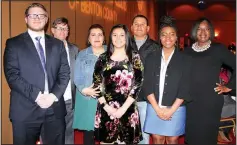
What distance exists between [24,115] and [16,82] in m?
0.35

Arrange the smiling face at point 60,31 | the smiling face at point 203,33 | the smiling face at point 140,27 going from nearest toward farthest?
1. the smiling face at point 203,33
2. the smiling face at point 140,27
3. the smiling face at point 60,31

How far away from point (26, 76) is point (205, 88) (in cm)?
199

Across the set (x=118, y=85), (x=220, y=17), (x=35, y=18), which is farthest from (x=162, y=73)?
(x=220, y=17)

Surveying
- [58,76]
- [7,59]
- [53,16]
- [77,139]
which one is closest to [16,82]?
[7,59]

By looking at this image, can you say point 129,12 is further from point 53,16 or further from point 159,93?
point 159,93

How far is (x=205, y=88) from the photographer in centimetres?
342

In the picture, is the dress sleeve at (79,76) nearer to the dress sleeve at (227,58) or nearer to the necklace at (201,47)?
the necklace at (201,47)

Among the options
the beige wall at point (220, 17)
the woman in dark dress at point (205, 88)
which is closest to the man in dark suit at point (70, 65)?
the woman in dark dress at point (205, 88)

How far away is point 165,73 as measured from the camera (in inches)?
127

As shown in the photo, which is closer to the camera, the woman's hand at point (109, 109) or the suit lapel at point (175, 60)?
the woman's hand at point (109, 109)

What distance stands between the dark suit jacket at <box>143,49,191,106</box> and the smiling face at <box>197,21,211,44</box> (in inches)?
16.6

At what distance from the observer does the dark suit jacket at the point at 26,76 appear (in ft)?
9.59

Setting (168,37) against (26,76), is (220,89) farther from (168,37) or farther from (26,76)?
(26,76)

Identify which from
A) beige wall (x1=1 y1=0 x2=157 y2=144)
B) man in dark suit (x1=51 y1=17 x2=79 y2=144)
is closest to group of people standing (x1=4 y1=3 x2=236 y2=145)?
man in dark suit (x1=51 y1=17 x2=79 y2=144)
